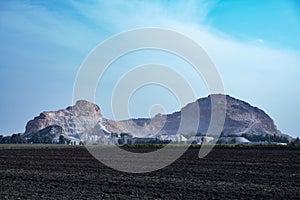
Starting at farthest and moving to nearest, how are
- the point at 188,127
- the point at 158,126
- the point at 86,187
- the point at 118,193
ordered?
the point at 188,127
the point at 158,126
the point at 86,187
the point at 118,193

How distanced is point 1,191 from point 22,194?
58.3 inches

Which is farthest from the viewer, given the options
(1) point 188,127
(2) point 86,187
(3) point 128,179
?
(1) point 188,127

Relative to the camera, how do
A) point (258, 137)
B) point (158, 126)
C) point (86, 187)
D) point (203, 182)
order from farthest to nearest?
point (258, 137)
point (158, 126)
point (203, 182)
point (86, 187)

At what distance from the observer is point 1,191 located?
17375 mm

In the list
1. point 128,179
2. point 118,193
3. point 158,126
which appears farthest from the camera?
point 158,126

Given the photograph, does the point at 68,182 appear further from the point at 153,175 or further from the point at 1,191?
the point at 153,175

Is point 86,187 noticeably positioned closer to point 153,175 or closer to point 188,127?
point 153,175

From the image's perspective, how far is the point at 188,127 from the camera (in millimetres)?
170875

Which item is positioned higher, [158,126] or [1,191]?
[158,126]

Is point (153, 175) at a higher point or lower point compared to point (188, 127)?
lower

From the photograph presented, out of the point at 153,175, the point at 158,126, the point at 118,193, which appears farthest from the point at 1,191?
the point at 158,126

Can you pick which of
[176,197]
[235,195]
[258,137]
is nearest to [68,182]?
[176,197]

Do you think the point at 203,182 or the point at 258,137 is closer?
the point at 203,182

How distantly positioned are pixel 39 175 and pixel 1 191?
6488 mm
